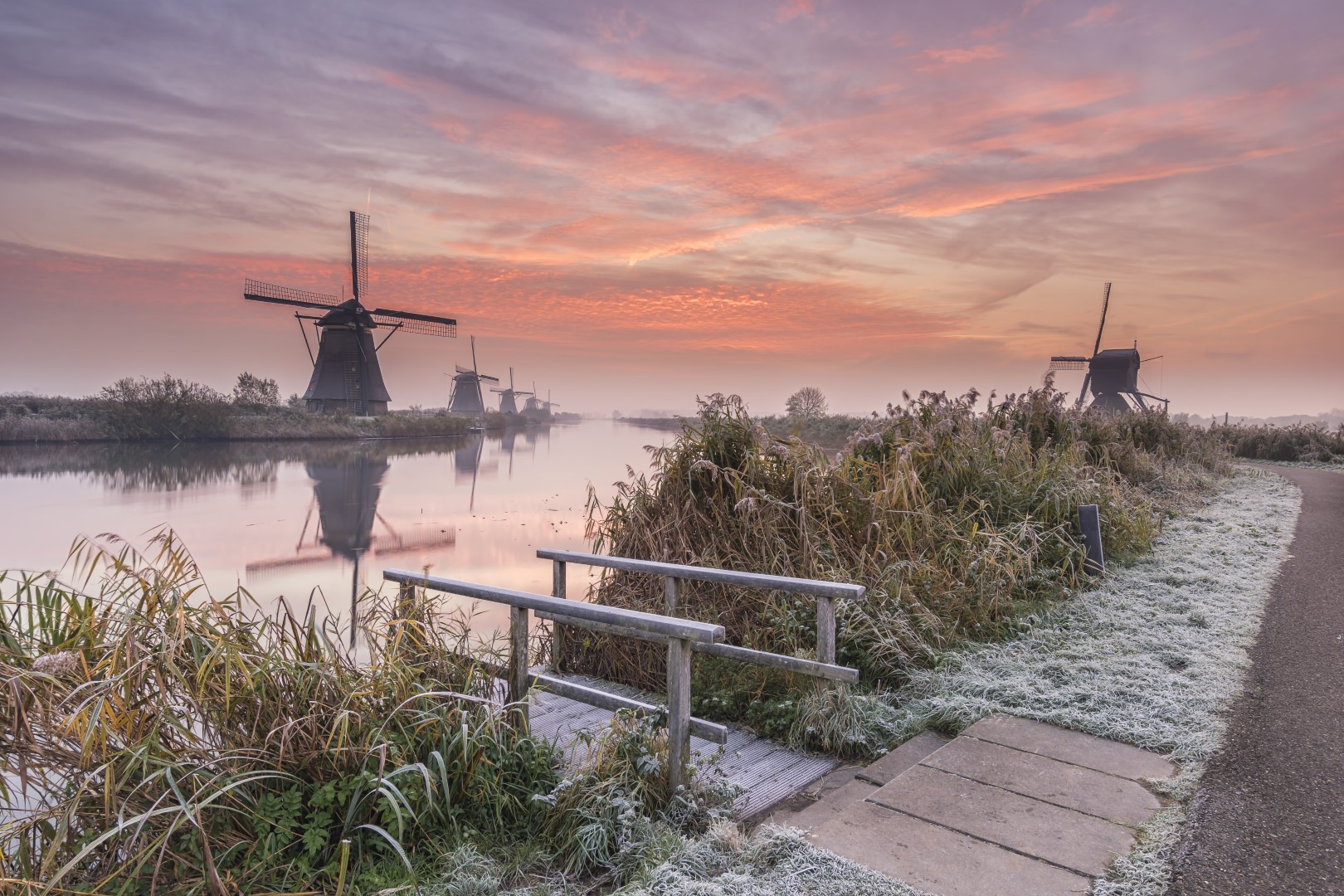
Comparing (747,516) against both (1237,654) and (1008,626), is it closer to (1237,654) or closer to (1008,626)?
(1008,626)

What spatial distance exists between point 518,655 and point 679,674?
1.03 m

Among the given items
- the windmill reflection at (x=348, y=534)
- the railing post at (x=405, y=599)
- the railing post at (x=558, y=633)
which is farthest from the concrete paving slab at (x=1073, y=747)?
the windmill reflection at (x=348, y=534)

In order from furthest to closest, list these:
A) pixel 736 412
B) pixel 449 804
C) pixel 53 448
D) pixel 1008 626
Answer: pixel 53 448 < pixel 736 412 < pixel 1008 626 < pixel 449 804

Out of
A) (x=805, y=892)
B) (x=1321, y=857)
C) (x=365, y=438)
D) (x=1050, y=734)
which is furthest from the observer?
(x=365, y=438)

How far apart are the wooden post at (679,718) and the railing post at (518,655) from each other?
905 millimetres

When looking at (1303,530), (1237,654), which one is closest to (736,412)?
(1237,654)

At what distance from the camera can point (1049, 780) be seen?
3.47 m

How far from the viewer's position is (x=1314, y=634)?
5738 millimetres

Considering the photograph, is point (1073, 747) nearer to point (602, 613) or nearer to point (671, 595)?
point (671, 595)

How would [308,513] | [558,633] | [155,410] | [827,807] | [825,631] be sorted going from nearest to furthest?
[827,807] < [825,631] < [558,633] < [308,513] < [155,410]

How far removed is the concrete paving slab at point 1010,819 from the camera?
2.87m

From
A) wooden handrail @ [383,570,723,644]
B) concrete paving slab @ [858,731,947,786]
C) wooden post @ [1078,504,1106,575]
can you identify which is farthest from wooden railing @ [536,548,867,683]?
wooden post @ [1078,504,1106,575]

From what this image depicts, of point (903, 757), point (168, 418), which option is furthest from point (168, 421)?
point (903, 757)

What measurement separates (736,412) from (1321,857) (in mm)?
4460
